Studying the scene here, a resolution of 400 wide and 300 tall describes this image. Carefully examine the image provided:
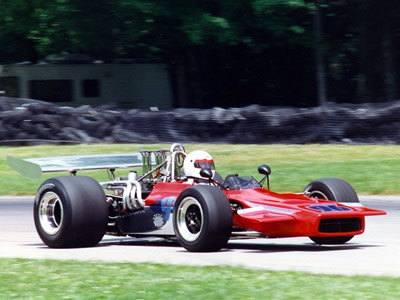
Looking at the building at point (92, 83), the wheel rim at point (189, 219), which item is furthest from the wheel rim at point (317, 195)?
the building at point (92, 83)

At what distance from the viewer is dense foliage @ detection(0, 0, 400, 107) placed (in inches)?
1154

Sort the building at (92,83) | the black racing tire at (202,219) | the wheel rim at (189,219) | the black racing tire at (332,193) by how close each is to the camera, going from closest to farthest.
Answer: the black racing tire at (202,219) < the wheel rim at (189,219) < the black racing tire at (332,193) < the building at (92,83)

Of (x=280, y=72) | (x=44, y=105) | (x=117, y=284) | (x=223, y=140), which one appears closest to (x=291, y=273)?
(x=117, y=284)

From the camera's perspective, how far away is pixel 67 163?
1141cm

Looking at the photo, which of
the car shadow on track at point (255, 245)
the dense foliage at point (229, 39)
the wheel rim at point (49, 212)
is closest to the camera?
the car shadow on track at point (255, 245)

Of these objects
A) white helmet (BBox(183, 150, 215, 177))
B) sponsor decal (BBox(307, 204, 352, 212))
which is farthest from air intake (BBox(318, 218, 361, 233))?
white helmet (BBox(183, 150, 215, 177))

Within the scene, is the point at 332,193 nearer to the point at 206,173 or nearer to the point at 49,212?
the point at 206,173

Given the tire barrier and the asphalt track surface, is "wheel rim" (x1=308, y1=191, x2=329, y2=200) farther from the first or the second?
the tire barrier

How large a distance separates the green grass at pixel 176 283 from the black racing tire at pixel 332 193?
267 centimetres

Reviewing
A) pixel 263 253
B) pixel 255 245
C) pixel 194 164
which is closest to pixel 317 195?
pixel 255 245

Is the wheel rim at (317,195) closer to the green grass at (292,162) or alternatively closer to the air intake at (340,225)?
the air intake at (340,225)

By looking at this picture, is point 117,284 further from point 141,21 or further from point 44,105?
point 141,21

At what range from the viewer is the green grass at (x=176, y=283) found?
6582 millimetres

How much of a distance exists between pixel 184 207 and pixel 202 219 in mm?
517
